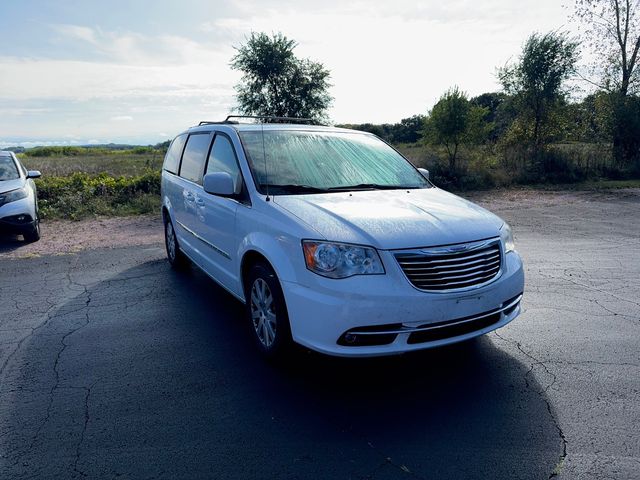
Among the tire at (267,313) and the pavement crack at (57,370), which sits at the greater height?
the tire at (267,313)

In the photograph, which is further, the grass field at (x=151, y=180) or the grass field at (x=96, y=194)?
the grass field at (x=151, y=180)

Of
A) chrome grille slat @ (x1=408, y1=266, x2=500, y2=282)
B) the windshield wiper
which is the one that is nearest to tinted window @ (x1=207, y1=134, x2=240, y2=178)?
the windshield wiper

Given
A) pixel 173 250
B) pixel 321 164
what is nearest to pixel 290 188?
pixel 321 164

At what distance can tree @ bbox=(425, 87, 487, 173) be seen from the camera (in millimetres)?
17141

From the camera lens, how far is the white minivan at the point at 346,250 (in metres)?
3.20

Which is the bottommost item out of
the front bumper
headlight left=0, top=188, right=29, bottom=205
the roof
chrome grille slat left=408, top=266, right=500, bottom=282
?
the front bumper

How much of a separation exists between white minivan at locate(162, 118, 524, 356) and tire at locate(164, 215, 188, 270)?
189 cm

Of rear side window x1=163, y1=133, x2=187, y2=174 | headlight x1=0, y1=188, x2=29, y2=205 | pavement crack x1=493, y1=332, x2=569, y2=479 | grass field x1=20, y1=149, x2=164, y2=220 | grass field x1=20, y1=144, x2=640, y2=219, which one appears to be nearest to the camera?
pavement crack x1=493, y1=332, x2=569, y2=479

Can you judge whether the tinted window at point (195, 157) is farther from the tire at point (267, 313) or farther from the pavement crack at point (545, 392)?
the pavement crack at point (545, 392)

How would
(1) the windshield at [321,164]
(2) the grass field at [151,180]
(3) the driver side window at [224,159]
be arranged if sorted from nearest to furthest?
(1) the windshield at [321,164], (3) the driver side window at [224,159], (2) the grass field at [151,180]

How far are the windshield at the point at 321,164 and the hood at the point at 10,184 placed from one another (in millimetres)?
6032

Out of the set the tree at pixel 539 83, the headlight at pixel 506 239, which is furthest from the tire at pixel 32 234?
the tree at pixel 539 83

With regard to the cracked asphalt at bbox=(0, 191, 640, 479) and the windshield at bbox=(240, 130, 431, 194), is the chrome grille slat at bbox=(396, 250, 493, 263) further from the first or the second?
the windshield at bbox=(240, 130, 431, 194)

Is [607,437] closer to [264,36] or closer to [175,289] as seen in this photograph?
[175,289]
